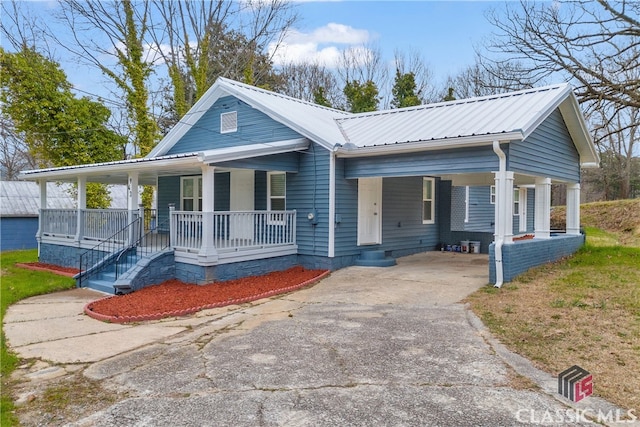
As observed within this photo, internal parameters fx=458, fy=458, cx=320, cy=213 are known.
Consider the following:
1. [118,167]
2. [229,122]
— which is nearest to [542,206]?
[229,122]

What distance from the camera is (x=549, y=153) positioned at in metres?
11.5

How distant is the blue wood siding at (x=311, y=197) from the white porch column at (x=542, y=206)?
5327 millimetres

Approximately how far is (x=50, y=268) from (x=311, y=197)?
27.9 ft

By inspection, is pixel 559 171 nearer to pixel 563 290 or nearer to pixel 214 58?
pixel 563 290

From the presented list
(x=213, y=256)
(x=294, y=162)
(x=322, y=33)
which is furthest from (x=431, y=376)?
(x=322, y=33)

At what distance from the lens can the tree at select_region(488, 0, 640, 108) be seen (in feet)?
45.2

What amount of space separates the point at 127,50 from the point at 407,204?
15.7m

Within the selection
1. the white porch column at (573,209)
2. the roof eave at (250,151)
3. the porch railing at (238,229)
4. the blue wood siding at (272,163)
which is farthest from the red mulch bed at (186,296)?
the white porch column at (573,209)

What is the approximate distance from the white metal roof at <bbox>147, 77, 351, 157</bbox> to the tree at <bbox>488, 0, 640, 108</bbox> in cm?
649

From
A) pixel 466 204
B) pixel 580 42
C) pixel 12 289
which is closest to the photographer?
pixel 12 289

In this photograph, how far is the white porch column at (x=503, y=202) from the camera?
9148mm

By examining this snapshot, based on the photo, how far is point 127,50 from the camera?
21.5 meters

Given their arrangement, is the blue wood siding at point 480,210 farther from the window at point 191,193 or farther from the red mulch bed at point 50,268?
the red mulch bed at point 50,268

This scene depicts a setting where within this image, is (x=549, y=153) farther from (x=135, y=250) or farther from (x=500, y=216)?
(x=135, y=250)
